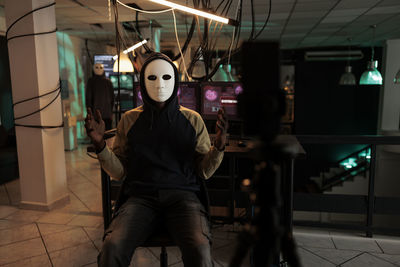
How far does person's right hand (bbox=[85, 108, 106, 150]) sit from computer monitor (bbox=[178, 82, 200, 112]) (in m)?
1.15

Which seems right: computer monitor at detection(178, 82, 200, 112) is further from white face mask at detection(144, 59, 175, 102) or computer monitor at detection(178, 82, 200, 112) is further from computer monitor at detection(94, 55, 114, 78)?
computer monitor at detection(94, 55, 114, 78)

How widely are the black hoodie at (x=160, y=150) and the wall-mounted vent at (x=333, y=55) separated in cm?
868

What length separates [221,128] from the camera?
1.38m

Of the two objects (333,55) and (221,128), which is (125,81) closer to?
(221,128)

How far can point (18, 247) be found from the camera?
227 cm

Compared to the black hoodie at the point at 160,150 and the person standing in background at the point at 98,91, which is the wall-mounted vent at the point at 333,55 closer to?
the person standing in background at the point at 98,91

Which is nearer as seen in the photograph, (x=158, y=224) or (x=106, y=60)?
(x=158, y=224)

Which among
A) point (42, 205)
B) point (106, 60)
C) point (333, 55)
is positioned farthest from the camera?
point (333, 55)

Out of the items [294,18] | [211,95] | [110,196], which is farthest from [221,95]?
[294,18]

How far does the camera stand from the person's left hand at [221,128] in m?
1.36

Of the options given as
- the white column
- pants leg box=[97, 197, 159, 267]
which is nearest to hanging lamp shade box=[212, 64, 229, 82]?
the white column

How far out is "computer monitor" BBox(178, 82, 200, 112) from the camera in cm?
251

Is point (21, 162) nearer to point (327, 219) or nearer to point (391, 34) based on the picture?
point (327, 219)

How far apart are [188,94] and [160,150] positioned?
3.45 ft
